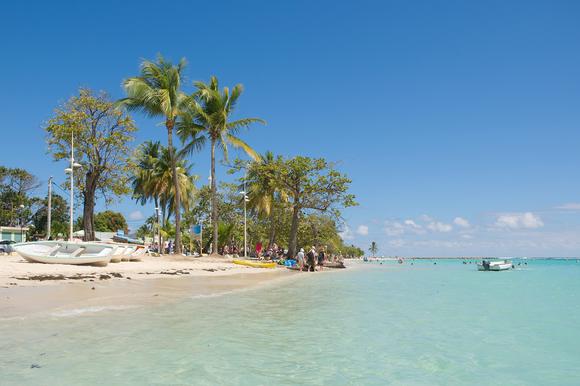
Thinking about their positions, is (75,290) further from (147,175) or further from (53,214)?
(53,214)

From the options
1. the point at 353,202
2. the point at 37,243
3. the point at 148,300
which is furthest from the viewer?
the point at 353,202

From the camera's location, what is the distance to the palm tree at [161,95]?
26.9 meters

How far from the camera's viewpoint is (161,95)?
27.0 metres

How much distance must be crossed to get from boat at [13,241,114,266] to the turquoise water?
920cm

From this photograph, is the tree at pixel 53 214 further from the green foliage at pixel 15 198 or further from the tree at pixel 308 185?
the tree at pixel 308 185

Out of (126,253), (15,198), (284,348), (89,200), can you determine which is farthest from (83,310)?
(15,198)

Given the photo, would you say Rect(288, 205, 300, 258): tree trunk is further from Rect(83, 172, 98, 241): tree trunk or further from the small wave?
the small wave

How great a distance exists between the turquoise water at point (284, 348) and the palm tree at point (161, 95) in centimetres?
1875

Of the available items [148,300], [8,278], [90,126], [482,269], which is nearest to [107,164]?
[90,126]

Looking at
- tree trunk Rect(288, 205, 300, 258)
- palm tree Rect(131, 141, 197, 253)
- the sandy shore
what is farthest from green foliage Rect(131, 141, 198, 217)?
the sandy shore

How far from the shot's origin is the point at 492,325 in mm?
9070

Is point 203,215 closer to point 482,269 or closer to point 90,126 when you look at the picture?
point 90,126

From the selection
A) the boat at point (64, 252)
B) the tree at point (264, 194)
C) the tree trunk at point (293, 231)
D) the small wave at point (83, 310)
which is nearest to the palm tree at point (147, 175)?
the tree at point (264, 194)

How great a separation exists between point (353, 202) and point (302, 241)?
11.5 metres
